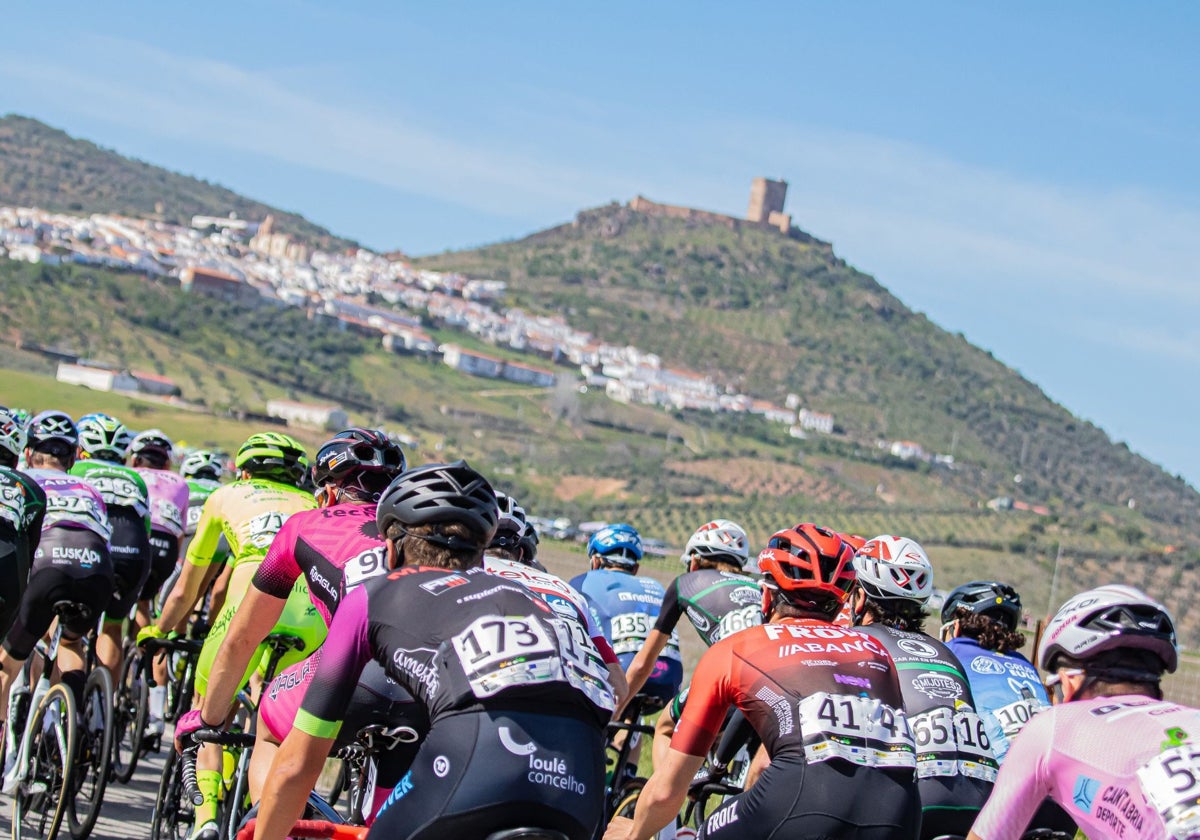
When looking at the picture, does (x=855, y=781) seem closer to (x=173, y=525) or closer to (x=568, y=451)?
(x=173, y=525)

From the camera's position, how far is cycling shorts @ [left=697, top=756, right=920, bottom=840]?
4.58m

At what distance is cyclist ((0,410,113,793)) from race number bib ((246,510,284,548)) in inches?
49.3

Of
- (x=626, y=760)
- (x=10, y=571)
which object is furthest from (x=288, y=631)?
(x=626, y=760)

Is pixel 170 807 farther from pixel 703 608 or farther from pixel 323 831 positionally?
pixel 703 608

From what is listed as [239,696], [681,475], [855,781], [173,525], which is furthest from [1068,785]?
[681,475]

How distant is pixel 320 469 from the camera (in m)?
6.29

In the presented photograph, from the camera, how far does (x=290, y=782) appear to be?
405cm

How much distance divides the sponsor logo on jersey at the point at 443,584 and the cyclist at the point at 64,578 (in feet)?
14.1

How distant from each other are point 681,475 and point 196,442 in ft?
184

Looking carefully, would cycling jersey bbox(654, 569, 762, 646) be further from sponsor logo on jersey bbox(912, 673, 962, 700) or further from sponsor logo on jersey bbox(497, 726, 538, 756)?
sponsor logo on jersey bbox(497, 726, 538, 756)

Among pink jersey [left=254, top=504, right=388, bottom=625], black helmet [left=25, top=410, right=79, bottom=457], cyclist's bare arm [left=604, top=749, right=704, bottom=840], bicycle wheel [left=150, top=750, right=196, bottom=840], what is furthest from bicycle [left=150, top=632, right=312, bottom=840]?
black helmet [left=25, top=410, right=79, bottom=457]

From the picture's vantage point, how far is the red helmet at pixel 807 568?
209 inches

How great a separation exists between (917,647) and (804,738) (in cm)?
148

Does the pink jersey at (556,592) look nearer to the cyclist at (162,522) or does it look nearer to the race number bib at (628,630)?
the race number bib at (628,630)
